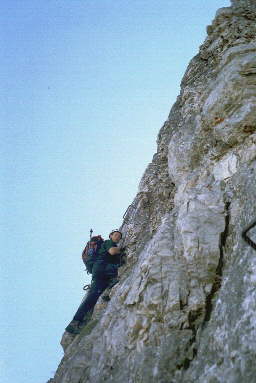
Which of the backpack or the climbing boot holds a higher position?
the backpack

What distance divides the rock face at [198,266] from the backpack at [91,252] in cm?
136

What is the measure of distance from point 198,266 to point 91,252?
6.98 meters

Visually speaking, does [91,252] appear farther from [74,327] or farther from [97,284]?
[74,327]

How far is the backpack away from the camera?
13555mm

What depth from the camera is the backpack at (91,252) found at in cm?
1355

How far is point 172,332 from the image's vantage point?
692 cm

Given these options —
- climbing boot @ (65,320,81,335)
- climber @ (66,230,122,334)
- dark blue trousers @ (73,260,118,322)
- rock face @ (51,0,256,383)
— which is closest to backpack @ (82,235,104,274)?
climber @ (66,230,122,334)

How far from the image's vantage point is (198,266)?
755 cm

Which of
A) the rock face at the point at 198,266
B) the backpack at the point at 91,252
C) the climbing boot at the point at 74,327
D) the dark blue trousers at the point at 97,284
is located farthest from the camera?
the backpack at the point at 91,252

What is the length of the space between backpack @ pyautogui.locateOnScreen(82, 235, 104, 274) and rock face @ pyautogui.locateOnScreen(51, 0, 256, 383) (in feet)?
4.47

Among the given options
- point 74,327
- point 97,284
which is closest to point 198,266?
point 97,284

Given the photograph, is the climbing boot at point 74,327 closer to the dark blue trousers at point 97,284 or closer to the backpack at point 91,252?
the dark blue trousers at point 97,284

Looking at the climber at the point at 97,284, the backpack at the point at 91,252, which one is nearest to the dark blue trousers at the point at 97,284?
the climber at the point at 97,284

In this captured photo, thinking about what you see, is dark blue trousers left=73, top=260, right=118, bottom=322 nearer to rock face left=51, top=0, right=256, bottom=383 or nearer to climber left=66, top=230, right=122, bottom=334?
climber left=66, top=230, right=122, bottom=334
